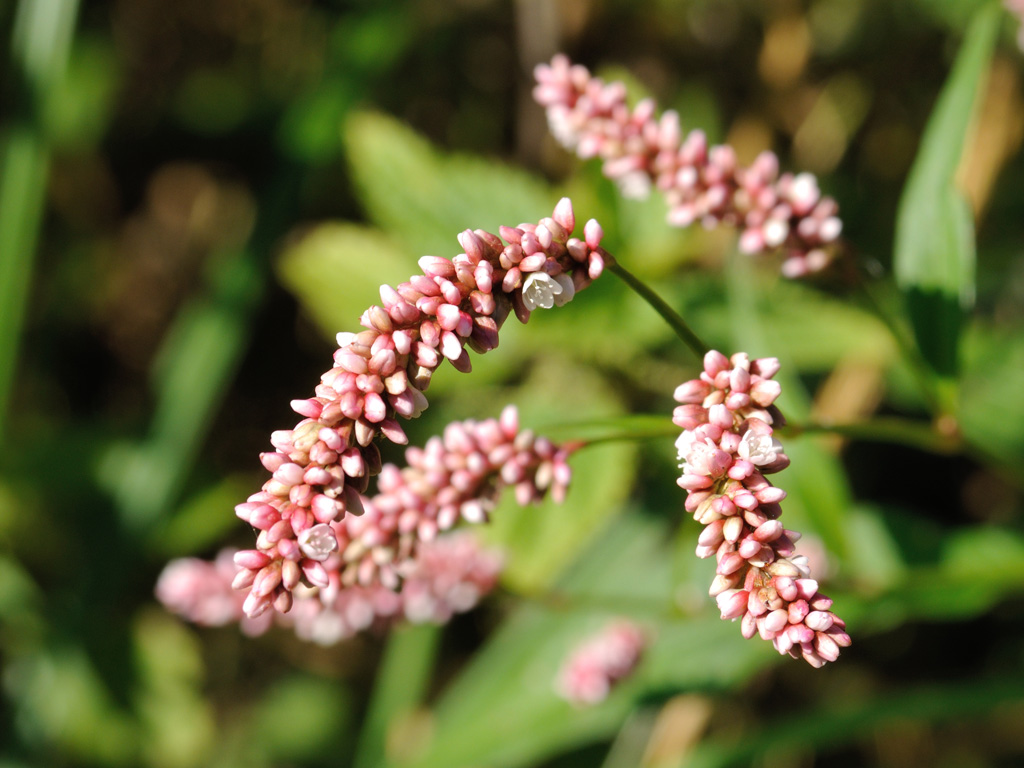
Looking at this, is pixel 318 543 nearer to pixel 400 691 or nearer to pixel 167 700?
pixel 400 691

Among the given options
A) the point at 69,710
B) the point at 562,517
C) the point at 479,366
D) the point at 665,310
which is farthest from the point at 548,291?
the point at 69,710

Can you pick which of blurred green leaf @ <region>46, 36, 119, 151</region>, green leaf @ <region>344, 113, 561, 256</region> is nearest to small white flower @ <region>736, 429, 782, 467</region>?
green leaf @ <region>344, 113, 561, 256</region>

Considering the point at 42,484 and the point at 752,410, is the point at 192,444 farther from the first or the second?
the point at 752,410

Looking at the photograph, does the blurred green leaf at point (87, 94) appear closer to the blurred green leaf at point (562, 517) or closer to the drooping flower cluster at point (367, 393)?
the blurred green leaf at point (562, 517)

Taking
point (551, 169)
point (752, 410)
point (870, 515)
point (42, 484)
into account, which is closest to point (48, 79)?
point (42, 484)

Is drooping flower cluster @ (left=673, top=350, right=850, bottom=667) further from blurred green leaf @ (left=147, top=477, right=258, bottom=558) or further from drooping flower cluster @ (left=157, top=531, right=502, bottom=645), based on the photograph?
blurred green leaf @ (left=147, top=477, right=258, bottom=558)
